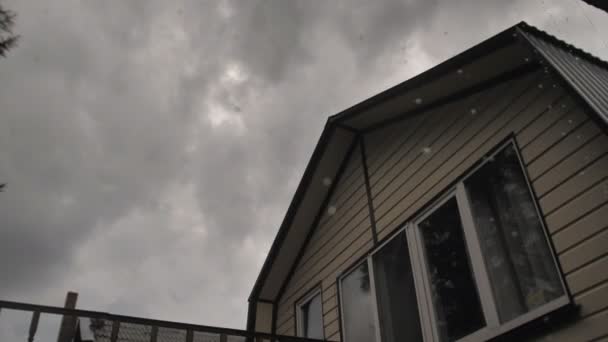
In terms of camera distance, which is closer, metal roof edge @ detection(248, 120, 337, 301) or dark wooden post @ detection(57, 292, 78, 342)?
dark wooden post @ detection(57, 292, 78, 342)

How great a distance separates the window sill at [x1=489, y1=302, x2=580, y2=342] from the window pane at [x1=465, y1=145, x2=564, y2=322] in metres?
0.13

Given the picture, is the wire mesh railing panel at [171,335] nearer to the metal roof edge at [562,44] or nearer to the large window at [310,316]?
the large window at [310,316]

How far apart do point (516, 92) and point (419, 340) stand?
2.36 metres

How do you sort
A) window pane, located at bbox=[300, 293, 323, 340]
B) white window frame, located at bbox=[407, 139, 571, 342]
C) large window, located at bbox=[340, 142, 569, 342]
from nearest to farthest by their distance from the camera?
white window frame, located at bbox=[407, 139, 571, 342], large window, located at bbox=[340, 142, 569, 342], window pane, located at bbox=[300, 293, 323, 340]

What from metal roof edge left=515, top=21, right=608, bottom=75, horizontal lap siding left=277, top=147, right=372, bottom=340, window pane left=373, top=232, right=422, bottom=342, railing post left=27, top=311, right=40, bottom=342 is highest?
metal roof edge left=515, top=21, right=608, bottom=75

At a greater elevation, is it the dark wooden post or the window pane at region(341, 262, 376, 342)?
the window pane at region(341, 262, 376, 342)

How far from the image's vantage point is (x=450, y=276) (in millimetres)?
4078

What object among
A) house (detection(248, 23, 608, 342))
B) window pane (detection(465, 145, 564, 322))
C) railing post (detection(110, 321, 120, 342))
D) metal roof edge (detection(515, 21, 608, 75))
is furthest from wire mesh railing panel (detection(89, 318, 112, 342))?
metal roof edge (detection(515, 21, 608, 75))

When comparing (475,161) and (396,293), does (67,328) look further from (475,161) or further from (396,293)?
(475,161)

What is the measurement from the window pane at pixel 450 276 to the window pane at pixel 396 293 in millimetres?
333

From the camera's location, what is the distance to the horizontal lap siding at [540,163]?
2928 millimetres

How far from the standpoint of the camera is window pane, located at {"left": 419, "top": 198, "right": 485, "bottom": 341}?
378cm

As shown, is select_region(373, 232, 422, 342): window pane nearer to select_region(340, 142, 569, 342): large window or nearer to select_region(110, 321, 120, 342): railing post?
select_region(340, 142, 569, 342): large window

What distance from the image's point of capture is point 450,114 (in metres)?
4.79
